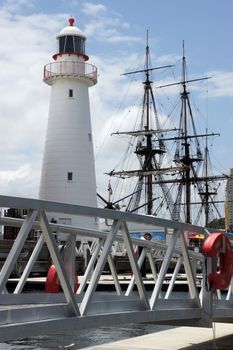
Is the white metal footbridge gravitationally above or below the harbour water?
above

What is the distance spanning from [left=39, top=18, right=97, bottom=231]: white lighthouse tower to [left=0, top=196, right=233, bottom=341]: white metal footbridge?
34676mm

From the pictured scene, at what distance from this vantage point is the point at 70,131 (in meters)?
49.9

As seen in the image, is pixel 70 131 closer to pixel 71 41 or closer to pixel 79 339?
pixel 71 41

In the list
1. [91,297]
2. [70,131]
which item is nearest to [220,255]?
[91,297]

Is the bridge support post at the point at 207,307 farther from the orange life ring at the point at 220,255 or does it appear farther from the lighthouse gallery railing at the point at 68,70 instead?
the lighthouse gallery railing at the point at 68,70

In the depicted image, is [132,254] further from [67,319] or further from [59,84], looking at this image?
[59,84]

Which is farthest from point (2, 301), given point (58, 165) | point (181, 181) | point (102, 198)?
point (181, 181)

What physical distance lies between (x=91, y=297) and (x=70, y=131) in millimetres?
40510

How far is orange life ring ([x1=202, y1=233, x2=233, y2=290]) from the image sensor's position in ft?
40.8

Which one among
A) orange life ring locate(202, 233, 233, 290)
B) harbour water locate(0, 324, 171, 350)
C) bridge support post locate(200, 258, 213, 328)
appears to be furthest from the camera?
harbour water locate(0, 324, 171, 350)

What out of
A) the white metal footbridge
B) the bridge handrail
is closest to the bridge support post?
the white metal footbridge

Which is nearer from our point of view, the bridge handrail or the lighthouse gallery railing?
the bridge handrail

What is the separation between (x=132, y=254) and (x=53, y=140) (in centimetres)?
4053

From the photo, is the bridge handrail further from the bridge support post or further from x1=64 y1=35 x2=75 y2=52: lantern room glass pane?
x1=64 y1=35 x2=75 y2=52: lantern room glass pane
